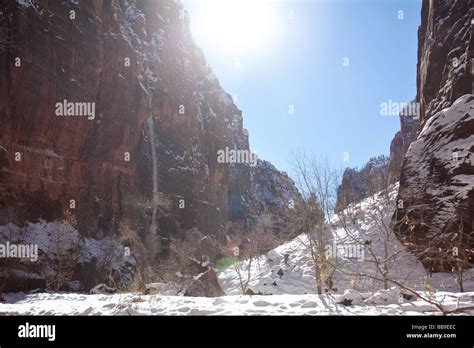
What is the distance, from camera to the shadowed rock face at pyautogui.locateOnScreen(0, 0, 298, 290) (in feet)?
127

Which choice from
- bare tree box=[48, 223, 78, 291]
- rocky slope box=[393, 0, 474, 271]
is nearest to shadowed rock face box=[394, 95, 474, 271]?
rocky slope box=[393, 0, 474, 271]

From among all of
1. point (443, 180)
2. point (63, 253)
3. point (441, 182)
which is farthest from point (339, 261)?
point (63, 253)

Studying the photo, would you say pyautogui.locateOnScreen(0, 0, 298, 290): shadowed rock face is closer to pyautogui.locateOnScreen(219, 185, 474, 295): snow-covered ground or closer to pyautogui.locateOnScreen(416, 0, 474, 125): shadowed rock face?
pyautogui.locateOnScreen(219, 185, 474, 295): snow-covered ground

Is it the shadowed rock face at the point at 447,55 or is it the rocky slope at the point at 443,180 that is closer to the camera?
the rocky slope at the point at 443,180

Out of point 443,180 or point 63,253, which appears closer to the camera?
point 443,180

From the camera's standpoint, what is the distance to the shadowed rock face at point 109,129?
A: 38656mm

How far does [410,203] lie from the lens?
669 inches

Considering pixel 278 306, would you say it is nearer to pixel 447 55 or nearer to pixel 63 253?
pixel 447 55

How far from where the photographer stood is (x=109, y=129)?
5012cm

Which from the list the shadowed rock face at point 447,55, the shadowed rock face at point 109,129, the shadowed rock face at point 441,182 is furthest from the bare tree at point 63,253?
the shadowed rock face at point 447,55

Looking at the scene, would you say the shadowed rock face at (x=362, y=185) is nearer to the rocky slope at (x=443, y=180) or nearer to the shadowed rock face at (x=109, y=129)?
the shadowed rock face at (x=109, y=129)
